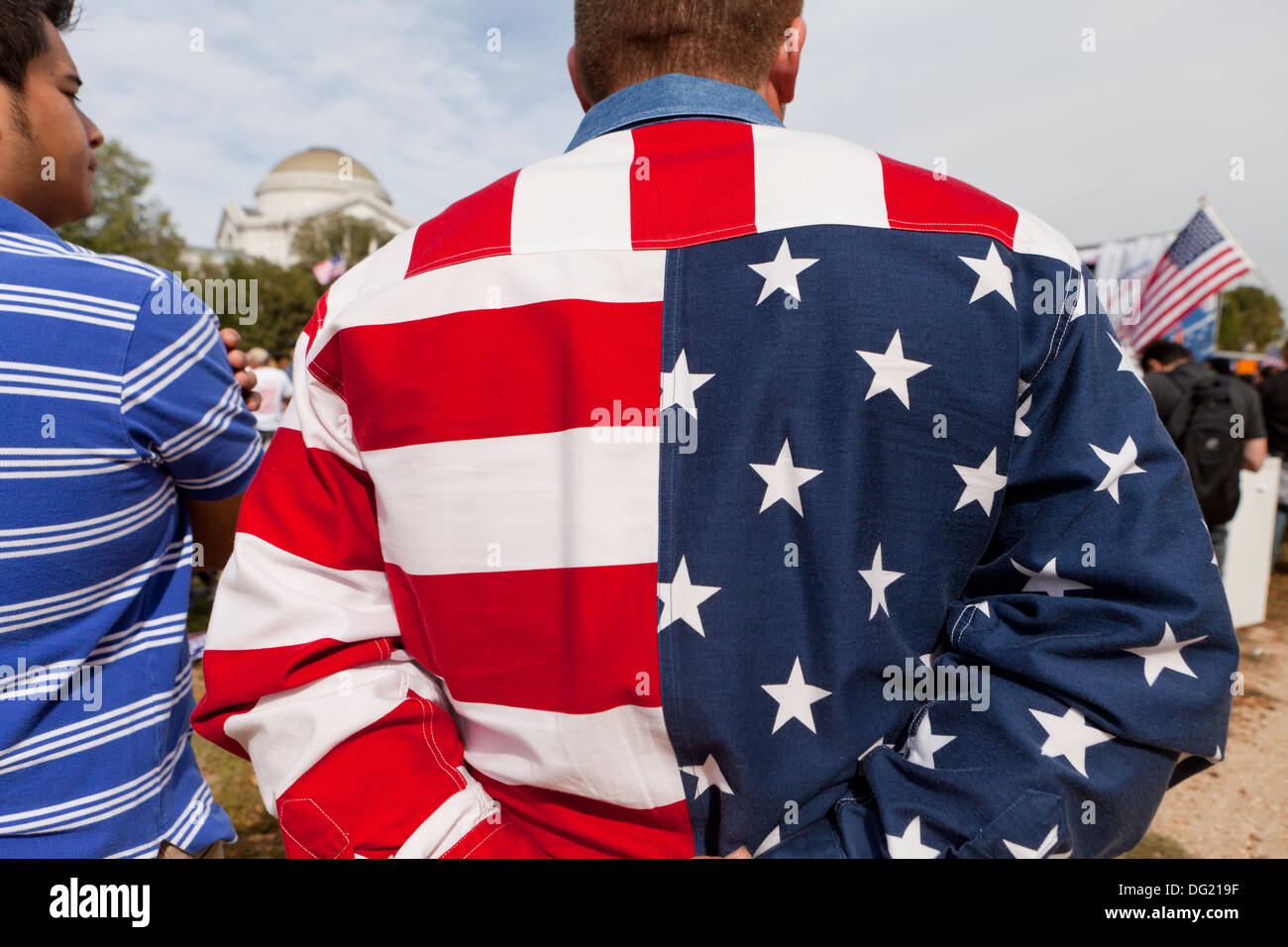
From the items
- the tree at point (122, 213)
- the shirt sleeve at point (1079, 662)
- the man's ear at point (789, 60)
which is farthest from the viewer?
the tree at point (122, 213)

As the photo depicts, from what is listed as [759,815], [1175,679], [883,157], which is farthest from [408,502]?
[1175,679]

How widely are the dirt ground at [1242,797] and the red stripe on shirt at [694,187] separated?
9.53 ft

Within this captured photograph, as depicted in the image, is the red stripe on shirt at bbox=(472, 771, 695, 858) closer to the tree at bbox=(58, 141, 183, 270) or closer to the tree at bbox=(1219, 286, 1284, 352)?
the tree at bbox=(58, 141, 183, 270)

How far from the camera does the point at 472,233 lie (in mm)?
993

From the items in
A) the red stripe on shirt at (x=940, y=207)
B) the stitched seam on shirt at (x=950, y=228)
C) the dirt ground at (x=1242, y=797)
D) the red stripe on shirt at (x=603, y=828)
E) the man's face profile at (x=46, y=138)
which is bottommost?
the dirt ground at (x=1242, y=797)

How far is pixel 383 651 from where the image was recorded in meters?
1.06

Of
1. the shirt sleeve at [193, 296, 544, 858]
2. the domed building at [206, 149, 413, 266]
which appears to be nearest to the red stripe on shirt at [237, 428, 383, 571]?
the shirt sleeve at [193, 296, 544, 858]

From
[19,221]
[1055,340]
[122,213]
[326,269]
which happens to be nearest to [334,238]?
[122,213]

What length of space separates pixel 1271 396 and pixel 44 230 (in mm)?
8403

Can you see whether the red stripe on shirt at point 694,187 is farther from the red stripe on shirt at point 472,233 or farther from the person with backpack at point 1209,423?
the person with backpack at point 1209,423

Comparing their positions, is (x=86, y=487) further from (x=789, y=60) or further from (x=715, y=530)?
(x=789, y=60)

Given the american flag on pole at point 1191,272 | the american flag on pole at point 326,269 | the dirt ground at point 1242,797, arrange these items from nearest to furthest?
1. the dirt ground at point 1242,797
2. the american flag on pole at point 1191,272
3. the american flag on pole at point 326,269

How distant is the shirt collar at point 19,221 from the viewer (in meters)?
1.26

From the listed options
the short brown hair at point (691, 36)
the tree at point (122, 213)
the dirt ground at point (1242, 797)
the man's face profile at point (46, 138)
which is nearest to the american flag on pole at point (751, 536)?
the short brown hair at point (691, 36)
